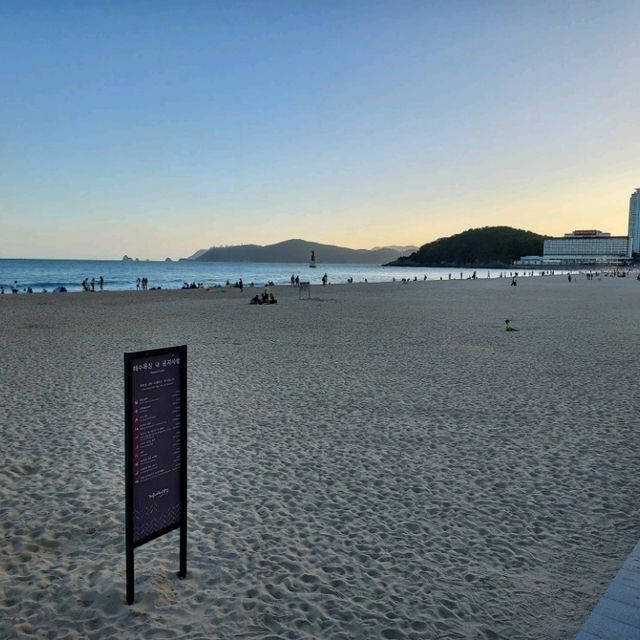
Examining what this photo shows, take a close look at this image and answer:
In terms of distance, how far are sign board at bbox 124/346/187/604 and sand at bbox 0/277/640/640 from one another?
0.63 m

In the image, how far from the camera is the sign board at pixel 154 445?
154 inches

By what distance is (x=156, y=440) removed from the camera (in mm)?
4141

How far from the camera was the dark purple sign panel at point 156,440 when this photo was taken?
12.9 feet

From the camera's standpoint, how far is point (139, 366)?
152 inches

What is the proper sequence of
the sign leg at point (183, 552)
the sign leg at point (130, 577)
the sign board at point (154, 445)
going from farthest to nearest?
1. the sign leg at point (183, 552)
2. the sign leg at point (130, 577)
3. the sign board at point (154, 445)

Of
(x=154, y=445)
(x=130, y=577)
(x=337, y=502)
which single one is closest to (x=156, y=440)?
(x=154, y=445)

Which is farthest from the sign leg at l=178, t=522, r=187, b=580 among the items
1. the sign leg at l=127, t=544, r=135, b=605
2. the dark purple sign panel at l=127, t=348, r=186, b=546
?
the sign leg at l=127, t=544, r=135, b=605

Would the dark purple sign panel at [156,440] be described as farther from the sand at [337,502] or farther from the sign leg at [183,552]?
the sand at [337,502]

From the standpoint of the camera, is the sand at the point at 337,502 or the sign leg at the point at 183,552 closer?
the sand at the point at 337,502

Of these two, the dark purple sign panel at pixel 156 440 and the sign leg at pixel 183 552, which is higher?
the dark purple sign panel at pixel 156 440

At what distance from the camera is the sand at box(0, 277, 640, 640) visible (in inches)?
163

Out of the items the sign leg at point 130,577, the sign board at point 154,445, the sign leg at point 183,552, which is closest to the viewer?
the sign board at point 154,445

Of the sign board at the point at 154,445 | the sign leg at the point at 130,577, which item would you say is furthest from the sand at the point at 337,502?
the sign board at the point at 154,445

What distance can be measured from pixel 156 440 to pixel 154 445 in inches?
1.7
